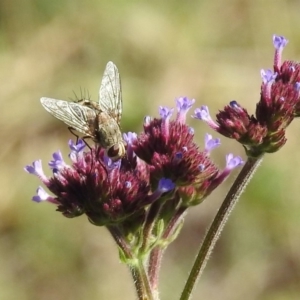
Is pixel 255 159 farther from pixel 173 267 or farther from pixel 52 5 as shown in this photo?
pixel 52 5

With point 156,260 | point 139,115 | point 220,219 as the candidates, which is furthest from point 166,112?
point 139,115

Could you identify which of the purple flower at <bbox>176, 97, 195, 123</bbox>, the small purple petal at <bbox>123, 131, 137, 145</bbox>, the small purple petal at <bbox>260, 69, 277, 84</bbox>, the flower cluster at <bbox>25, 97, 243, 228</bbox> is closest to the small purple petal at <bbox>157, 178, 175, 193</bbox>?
the flower cluster at <bbox>25, 97, 243, 228</bbox>

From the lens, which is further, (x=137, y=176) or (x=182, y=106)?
(x=182, y=106)

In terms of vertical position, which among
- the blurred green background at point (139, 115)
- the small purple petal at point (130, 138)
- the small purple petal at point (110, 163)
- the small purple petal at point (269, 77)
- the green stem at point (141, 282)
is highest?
the small purple petal at point (269, 77)

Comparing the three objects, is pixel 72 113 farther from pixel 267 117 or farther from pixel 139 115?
pixel 139 115

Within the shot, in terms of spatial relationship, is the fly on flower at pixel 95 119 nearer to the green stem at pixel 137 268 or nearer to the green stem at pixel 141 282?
the green stem at pixel 137 268

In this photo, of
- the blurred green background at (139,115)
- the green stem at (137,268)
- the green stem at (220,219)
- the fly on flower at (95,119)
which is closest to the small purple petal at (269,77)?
the green stem at (220,219)
